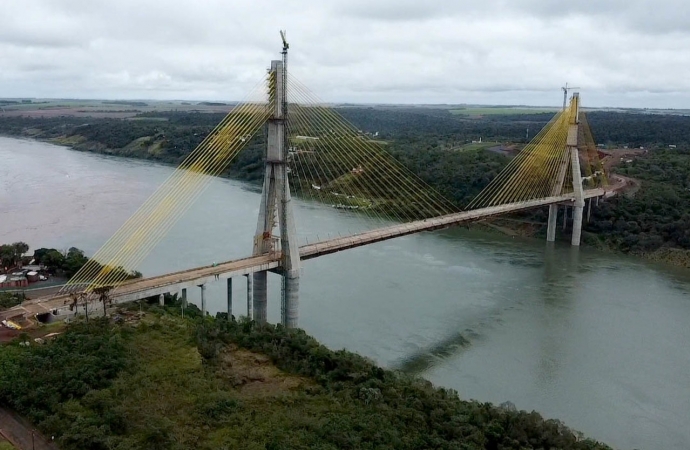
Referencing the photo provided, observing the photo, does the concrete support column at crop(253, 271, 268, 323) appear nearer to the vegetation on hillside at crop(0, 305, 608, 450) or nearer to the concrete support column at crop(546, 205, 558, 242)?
the vegetation on hillside at crop(0, 305, 608, 450)

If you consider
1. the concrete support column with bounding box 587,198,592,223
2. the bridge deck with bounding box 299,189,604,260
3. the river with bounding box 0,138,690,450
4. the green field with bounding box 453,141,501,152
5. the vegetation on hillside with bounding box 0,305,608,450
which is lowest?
the river with bounding box 0,138,690,450

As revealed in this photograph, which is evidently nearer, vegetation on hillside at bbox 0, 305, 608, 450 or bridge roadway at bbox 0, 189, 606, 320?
vegetation on hillside at bbox 0, 305, 608, 450

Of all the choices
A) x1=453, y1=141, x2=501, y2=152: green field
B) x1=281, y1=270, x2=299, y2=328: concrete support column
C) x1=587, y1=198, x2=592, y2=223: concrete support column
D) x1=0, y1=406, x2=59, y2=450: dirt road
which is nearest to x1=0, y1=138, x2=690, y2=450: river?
x1=281, y1=270, x2=299, y2=328: concrete support column

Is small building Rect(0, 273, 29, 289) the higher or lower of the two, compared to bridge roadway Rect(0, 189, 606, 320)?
lower

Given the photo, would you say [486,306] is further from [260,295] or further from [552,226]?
[552,226]

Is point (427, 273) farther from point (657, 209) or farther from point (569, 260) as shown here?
point (657, 209)

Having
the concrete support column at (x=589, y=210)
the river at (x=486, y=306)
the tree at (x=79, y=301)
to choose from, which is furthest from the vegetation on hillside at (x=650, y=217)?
the tree at (x=79, y=301)

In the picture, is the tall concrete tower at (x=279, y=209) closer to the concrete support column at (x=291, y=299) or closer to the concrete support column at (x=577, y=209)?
the concrete support column at (x=291, y=299)
